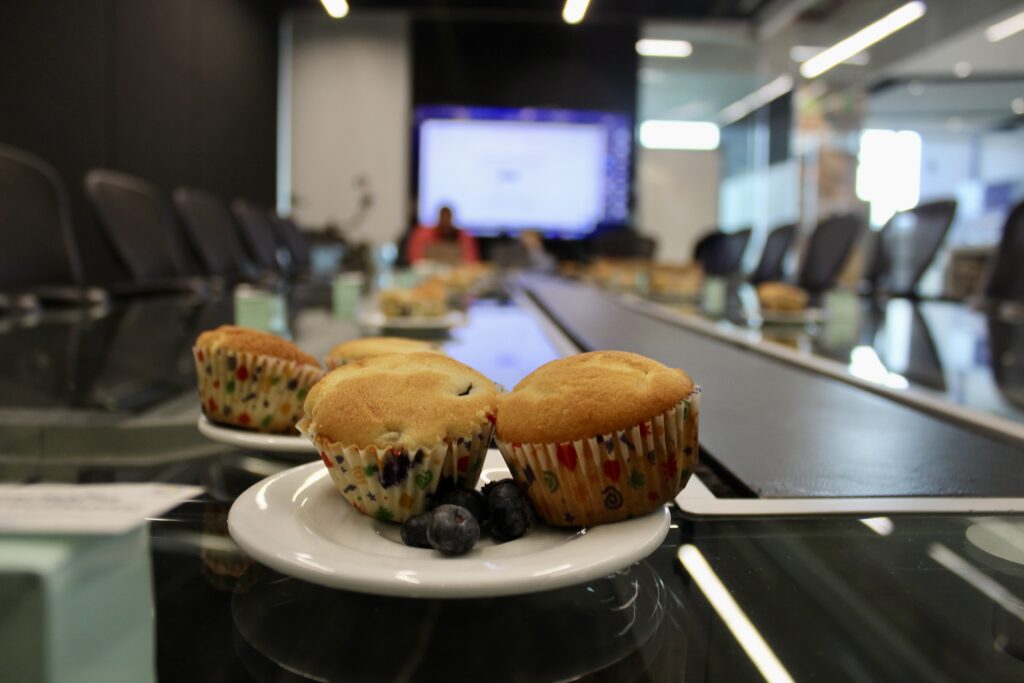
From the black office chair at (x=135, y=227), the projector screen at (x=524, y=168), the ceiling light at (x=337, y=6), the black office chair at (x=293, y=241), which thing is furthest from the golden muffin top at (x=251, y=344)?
the projector screen at (x=524, y=168)

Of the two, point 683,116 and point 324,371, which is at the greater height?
point 683,116

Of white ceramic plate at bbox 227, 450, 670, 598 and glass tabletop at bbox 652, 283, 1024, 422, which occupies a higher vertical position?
white ceramic plate at bbox 227, 450, 670, 598

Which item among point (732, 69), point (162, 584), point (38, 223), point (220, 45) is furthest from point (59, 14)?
point (732, 69)

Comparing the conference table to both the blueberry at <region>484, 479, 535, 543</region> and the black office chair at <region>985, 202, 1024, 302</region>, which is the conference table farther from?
the black office chair at <region>985, 202, 1024, 302</region>

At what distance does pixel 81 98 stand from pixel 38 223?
3244 mm

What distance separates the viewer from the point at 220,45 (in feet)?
27.1

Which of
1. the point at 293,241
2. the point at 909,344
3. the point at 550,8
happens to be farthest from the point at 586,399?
the point at 550,8

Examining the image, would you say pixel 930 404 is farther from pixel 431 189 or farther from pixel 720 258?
pixel 431 189

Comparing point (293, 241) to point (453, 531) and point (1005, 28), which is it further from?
point (453, 531)

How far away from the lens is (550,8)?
9.33m

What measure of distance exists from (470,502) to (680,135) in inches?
591

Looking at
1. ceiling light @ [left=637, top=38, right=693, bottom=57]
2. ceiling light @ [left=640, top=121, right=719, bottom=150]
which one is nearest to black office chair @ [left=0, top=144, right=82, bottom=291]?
ceiling light @ [left=637, top=38, right=693, bottom=57]

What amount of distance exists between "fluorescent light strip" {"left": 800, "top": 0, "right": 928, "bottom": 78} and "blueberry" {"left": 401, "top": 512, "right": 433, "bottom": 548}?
9727 mm

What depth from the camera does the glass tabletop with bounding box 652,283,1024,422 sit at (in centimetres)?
120
